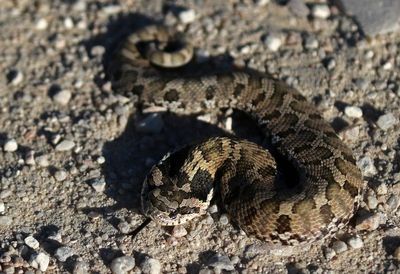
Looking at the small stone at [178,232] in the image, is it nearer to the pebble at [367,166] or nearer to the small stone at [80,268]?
the small stone at [80,268]

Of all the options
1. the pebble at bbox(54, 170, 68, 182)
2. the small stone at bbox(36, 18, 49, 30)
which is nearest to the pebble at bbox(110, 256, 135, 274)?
the pebble at bbox(54, 170, 68, 182)

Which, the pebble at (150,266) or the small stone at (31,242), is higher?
the pebble at (150,266)

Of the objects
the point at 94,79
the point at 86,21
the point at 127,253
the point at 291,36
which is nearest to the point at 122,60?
the point at 94,79

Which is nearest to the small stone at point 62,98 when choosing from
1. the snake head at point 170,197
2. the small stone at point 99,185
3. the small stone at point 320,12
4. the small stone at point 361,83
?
the small stone at point 99,185

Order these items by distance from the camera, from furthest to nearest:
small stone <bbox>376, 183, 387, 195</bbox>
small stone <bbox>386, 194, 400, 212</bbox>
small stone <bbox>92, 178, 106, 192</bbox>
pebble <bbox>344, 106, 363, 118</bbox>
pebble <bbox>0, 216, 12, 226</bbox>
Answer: pebble <bbox>344, 106, 363, 118</bbox>
small stone <bbox>92, 178, 106, 192</bbox>
small stone <bbox>376, 183, 387, 195</bbox>
small stone <bbox>386, 194, 400, 212</bbox>
pebble <bbox>0, 216, 12, 226</bbox>

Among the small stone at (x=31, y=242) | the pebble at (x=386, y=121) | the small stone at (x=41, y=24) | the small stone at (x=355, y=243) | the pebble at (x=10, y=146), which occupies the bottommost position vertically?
the small stone at (x=31, y=242)

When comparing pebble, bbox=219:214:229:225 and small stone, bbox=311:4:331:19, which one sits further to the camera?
small stone, bbox=311:4:331:19

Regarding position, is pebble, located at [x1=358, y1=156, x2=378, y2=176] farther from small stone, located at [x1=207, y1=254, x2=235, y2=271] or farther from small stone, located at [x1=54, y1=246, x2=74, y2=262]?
small stone, located at [x1=54, y1=246, x2=74, y2=262]
